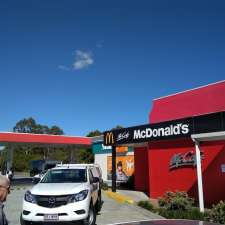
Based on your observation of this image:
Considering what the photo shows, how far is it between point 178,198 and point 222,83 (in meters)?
5.38

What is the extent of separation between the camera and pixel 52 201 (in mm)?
11148

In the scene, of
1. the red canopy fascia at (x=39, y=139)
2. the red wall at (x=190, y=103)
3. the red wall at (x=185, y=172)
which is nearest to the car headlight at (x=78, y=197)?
the red wall at (x=185, y=172)

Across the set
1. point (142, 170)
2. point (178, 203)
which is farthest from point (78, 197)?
point (142, 170)

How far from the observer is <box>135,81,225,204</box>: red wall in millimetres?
16719

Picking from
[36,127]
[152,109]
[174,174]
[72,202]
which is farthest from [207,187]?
[36,127]

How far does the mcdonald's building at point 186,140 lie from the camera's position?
1577 cm

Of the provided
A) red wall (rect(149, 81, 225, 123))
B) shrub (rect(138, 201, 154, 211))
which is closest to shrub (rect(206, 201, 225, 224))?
shrub (rect(138, 201, 154, 211))

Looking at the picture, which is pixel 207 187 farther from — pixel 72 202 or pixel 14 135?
pixel 14 135

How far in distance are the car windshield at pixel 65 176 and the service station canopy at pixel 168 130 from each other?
515cm

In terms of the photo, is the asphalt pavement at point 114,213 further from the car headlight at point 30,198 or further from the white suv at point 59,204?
the car headlight at point 30,198

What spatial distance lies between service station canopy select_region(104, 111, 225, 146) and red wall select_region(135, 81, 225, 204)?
3.03ft

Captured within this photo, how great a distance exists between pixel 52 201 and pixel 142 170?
14571 mm

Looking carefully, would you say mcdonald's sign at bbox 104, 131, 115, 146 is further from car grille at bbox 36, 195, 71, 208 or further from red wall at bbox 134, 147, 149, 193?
car grille at bbox 36, 195, 71, 208

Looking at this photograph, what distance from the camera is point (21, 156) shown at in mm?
88125
